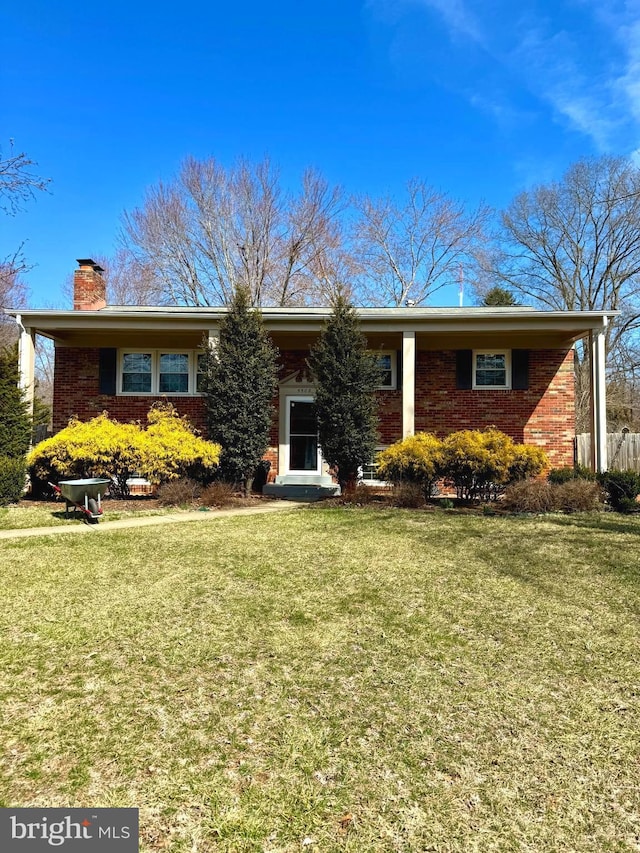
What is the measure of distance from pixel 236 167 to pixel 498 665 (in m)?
26.1

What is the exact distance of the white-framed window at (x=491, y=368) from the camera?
12.7 metres

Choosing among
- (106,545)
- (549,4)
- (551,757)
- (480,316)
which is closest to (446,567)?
(551,757)

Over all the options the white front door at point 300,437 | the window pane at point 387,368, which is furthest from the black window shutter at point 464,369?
the white front door at point 300,437

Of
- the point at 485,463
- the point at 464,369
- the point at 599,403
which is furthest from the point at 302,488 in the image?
the point at 599,403

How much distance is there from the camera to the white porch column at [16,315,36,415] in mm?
10406

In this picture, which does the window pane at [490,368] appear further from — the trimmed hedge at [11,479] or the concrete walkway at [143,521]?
the trimmed hedge at [11,479]

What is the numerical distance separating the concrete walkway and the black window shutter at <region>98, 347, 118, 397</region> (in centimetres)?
559

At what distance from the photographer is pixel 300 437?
42.2 feet

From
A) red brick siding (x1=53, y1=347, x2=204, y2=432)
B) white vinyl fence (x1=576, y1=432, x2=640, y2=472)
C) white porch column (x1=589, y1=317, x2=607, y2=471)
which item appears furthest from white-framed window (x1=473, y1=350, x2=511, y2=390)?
red brick siding (x1=53, y1=347, x2=204, y2=432)

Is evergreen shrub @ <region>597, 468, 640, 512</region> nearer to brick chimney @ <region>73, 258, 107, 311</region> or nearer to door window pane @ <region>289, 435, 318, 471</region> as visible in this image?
door window pane @ <region>289, 435, 318, 471</region>

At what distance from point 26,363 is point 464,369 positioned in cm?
971

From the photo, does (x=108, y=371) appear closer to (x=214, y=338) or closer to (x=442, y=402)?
(x=214, y=338)

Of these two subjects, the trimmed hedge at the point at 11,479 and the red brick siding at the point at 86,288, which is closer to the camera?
the trimmed hedge at the point at 11,479

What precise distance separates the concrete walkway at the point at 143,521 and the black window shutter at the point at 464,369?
5.51m
